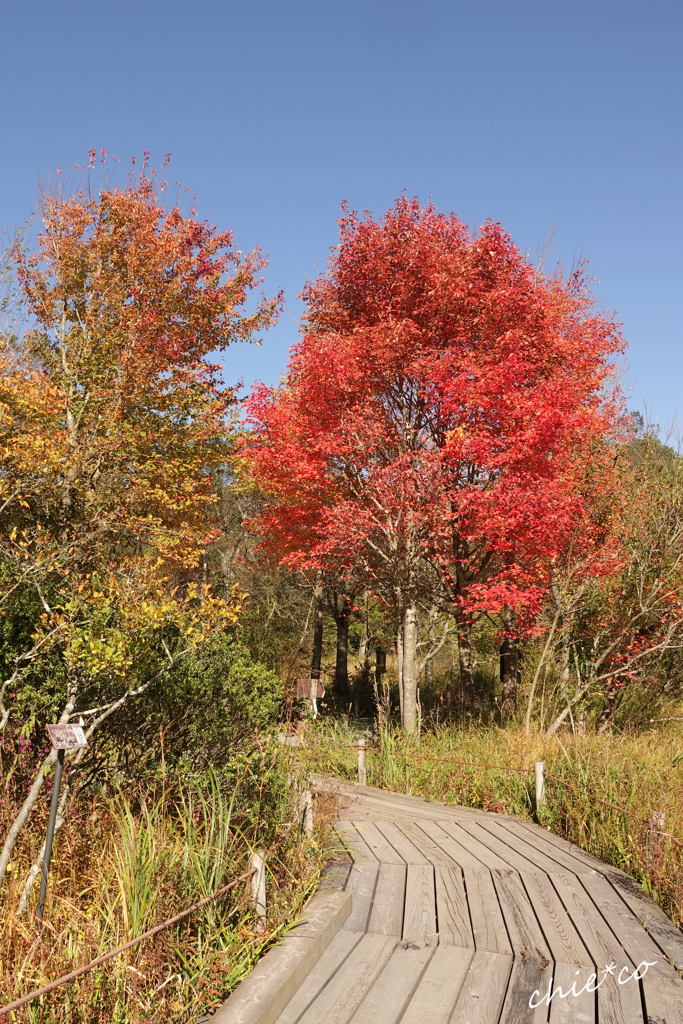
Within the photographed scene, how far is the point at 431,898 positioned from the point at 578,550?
8.27m

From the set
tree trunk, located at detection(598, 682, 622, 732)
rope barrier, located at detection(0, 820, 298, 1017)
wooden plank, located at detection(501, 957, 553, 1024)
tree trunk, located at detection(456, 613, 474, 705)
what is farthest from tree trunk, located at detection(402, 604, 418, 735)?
wooden plank, located at detection(501, 957, 553, 1024)

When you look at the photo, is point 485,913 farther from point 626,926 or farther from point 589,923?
point 626,926

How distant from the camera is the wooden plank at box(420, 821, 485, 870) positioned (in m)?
6.33

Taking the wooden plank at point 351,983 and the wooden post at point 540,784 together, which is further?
the wooden post at point 540,784

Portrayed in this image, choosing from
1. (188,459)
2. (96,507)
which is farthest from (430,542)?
(96,507)

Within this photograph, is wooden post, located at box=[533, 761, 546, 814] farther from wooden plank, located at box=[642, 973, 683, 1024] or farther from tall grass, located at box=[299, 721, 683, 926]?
wooden plank, located at box=[642, 973, 683, 1024]

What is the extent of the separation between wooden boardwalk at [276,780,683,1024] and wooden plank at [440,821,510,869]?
2 centimetres

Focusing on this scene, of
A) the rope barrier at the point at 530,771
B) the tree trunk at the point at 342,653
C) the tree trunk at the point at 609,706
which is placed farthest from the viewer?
the tree trunk at the point at 342,653

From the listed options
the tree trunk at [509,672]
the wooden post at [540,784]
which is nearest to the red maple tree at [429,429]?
the tree trunk at [509,672]

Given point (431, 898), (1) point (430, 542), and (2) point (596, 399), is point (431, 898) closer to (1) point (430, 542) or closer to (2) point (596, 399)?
(1) point (430, 542)

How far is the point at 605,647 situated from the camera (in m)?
13.2

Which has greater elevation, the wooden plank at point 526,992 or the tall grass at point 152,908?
the tall grass at point 152,908

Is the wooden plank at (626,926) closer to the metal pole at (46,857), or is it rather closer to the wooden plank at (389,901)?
the wooden plank at (389,901)

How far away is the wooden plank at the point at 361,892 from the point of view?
17.1 feet
